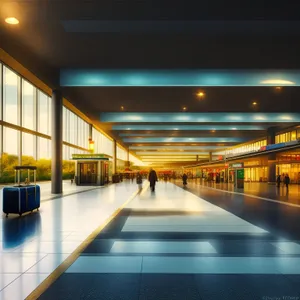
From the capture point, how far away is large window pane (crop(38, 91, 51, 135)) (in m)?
24.7

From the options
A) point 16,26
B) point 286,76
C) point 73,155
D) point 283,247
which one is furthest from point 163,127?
point 283,247

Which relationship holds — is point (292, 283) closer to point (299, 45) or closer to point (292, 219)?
point (292, 219)

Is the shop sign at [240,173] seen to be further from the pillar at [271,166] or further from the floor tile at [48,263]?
the floor tile at [48,263]

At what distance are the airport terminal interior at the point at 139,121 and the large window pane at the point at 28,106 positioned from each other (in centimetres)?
13

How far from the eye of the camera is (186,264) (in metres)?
4.93

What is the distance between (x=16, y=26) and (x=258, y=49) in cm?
1073

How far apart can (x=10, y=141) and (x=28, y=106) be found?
397 centimetres

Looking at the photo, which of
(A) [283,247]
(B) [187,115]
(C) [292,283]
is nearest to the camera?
(C) [292,283]

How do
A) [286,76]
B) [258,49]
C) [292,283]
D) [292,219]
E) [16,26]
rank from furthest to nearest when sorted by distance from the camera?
[286,76], [258,49], [16,26], [292,219], [292,283]

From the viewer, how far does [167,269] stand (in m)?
4.67

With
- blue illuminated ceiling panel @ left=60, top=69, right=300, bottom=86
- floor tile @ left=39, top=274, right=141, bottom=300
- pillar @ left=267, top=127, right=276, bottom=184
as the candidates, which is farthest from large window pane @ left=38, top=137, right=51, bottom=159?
pillar @ left=267, top=127, right=276, bottom=184

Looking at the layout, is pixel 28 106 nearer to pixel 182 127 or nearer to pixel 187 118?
pixel 187 118

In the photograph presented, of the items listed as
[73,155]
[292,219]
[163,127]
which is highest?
[163,127]

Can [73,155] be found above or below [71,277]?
above
